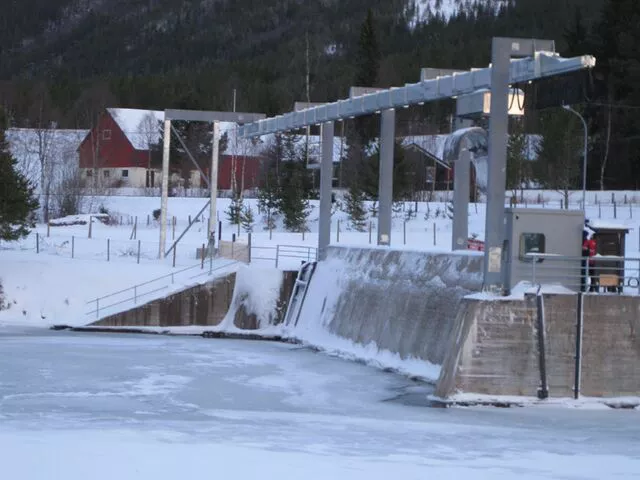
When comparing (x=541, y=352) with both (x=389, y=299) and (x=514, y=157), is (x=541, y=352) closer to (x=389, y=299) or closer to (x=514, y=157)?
(x=389, y=299)

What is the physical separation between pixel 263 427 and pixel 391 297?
13351 mm

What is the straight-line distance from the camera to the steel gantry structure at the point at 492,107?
27.8 metres

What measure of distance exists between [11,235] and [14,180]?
84.1 inches

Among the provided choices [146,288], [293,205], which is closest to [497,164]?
[146,288]

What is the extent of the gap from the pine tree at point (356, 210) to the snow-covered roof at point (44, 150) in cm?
2510

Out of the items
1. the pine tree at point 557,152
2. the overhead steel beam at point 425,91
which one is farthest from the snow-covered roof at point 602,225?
the pine tree at point 557,152

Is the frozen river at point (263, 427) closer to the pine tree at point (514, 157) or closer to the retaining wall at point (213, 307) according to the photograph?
the retaining wall at point (213, 307)

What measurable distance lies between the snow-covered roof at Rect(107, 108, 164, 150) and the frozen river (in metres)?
59.5

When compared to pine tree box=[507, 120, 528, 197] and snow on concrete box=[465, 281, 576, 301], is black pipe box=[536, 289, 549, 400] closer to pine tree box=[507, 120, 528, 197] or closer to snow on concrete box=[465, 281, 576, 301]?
snow on concrete box=[465, 281, 576, 301]

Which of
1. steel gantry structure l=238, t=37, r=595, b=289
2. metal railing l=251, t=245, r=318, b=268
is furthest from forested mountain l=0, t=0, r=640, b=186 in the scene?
metal railing l=251, t=245, r=318, b=268

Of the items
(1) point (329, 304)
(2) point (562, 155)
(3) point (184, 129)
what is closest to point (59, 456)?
(1) point (329, 304)

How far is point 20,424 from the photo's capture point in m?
22.4

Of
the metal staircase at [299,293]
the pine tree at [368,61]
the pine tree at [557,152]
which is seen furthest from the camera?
the pine tree at [368,61]

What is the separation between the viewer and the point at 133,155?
94938mm
